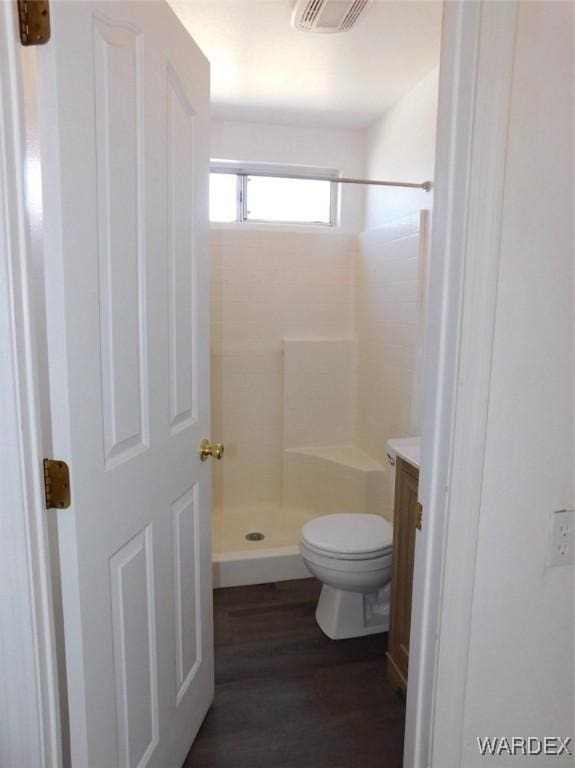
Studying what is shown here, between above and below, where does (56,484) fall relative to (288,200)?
below

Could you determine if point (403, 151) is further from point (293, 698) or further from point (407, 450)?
point (293, 698)

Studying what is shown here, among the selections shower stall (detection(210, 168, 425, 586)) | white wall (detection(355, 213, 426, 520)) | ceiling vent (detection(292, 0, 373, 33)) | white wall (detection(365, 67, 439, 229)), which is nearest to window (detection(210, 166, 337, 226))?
shower stall (detection(210, 168, 425, 586))

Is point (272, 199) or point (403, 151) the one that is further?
point (272, 199)

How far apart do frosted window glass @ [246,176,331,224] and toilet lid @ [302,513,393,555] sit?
1934 mm

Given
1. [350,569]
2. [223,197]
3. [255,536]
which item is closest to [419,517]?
[350,569]

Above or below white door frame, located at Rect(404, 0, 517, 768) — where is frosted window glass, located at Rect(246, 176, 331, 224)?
above

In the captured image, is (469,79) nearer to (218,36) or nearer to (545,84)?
(545,84)

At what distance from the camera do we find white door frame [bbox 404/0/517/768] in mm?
803

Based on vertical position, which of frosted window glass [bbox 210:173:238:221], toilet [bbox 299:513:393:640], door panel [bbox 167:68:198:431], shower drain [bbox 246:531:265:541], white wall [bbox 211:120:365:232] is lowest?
shower drain [bbox 246:531:265:541]

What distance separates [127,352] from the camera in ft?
3.46

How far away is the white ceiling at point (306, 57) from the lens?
184cm

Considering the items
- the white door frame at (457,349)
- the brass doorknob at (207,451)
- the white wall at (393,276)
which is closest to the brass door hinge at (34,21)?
the white door frame at (457,349)

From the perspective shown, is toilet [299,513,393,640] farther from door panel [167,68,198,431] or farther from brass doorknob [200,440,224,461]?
door panel [167,68,198,431]

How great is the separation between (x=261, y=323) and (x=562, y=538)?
234 cm
